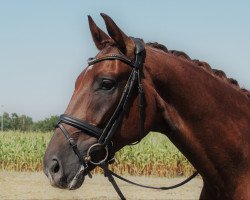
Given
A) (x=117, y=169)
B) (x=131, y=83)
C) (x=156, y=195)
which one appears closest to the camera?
(x=131, y=83)

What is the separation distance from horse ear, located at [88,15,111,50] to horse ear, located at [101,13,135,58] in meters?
0.14

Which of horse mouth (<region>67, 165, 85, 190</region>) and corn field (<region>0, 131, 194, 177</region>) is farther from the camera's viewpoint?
corn field (<region>0, 131, 194, 177</region>)

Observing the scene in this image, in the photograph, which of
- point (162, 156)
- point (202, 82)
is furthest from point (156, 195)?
point (202, 82)

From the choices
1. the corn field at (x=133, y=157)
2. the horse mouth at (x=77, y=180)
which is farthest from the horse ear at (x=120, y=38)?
the corn field at (x=133, y=157)

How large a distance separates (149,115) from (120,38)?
0.64 metres

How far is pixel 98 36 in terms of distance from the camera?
3.94m

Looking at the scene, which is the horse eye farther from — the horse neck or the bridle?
the horse neck

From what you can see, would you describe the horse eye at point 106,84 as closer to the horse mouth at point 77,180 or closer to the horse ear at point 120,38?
the horse ear at point 120,38

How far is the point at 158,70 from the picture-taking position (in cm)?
382

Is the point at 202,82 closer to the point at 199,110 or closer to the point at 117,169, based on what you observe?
the point at 199,110

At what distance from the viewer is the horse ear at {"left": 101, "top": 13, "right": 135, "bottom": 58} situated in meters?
3.70

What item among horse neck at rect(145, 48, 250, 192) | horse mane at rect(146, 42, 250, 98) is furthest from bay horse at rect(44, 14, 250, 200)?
horse mane at rect(146, 42, 250, 98)

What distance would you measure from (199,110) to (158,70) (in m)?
0.46

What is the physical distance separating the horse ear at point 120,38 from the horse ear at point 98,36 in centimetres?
14
